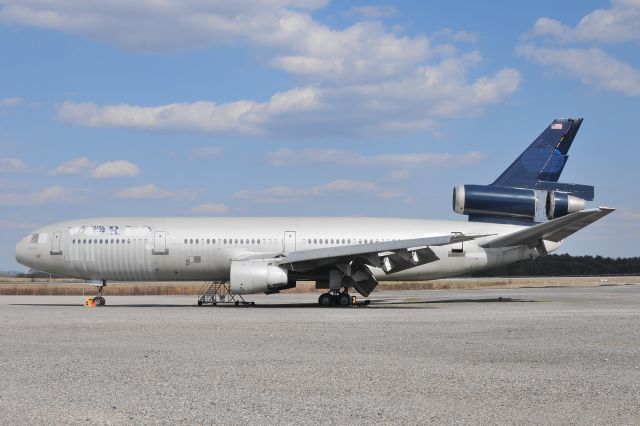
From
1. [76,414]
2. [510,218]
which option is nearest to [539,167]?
[510,218]

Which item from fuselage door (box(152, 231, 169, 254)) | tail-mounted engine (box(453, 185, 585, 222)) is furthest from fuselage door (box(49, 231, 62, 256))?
tail-mounted engine (box(453, 185, 585, 222))

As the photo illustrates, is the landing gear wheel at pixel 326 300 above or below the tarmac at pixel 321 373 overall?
above

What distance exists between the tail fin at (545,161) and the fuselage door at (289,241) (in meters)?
9.22

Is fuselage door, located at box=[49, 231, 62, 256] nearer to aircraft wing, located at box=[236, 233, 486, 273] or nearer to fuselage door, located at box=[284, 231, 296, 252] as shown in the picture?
aircraft wing, located at box=[236, 233, 486, 273]

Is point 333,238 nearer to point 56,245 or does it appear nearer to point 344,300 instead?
point 344,300

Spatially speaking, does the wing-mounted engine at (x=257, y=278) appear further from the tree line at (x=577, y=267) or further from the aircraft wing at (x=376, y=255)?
the tree line at (x=577, y=267)

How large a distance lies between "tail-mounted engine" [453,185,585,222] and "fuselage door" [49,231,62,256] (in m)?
16.6

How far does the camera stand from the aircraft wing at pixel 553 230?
27.7 m

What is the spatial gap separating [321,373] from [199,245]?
66.7 ft

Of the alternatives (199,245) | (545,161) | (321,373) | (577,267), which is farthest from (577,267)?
(321,373)

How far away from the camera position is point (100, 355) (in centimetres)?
1260

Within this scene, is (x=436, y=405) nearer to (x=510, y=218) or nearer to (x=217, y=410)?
(x=217, y=410)

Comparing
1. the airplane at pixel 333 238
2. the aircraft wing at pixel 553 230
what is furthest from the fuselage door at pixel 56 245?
the aircraft wing at pixel 553 230

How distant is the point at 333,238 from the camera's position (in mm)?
30453
